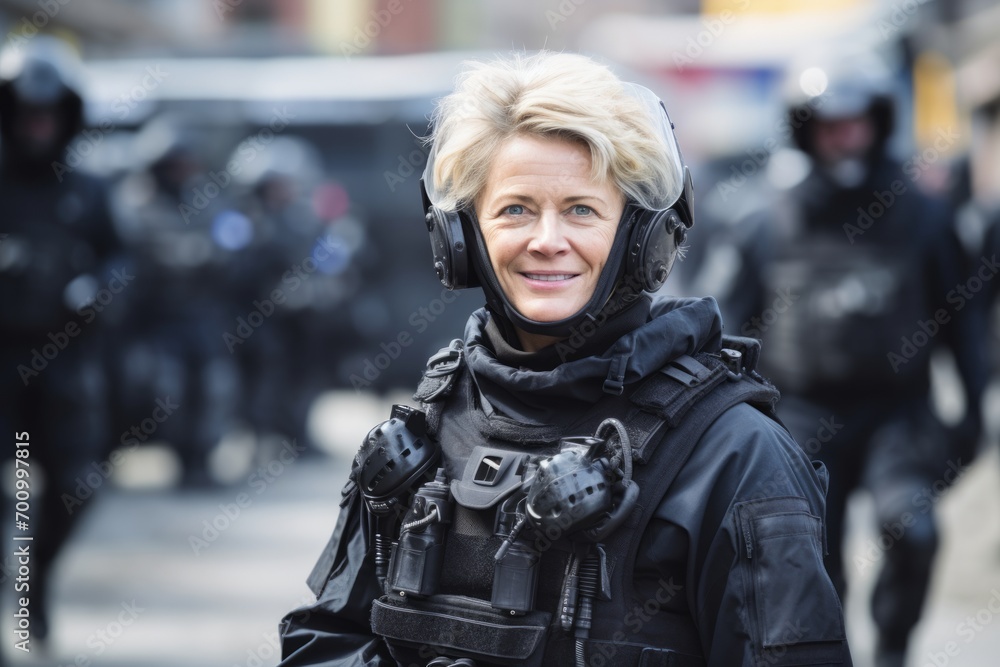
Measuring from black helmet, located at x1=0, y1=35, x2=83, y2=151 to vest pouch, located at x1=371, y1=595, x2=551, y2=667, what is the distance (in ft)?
17.8

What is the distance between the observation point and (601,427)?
8.07 feet

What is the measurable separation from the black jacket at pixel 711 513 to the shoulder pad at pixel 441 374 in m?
0.10

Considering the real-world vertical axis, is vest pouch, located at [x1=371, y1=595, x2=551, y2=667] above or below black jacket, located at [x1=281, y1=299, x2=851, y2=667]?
below

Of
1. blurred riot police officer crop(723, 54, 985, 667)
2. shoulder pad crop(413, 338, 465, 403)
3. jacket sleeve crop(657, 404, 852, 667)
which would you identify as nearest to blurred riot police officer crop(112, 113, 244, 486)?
blurred riot police officer crop(723, 54, 985, 667)

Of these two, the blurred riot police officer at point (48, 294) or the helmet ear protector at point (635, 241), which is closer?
the helmet ear protector at point (635, 241)

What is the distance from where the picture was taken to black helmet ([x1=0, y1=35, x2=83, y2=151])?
7.50 metres

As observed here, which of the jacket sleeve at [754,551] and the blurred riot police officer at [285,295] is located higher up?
the jacket sleeve at [754,551]

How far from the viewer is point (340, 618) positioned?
109 inches

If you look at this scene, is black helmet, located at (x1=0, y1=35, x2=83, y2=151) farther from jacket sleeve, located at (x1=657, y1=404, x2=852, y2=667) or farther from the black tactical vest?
jacket sleeve, located at (x1=657, y1=404, x2=852, y2=667)

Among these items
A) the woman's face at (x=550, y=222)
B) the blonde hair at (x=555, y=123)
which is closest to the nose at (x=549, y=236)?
the woman's face at (x=550, y=222)

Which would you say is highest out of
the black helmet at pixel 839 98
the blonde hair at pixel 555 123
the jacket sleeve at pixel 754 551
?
the black helmet at pixel 839 98

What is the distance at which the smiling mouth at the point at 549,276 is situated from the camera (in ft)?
8.50

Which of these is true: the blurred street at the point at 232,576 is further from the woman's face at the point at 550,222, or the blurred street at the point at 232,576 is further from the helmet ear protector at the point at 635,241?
the woman's face at the point at 550,222

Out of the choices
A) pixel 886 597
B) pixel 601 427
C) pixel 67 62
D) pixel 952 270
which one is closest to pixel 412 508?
pixel 601 427
